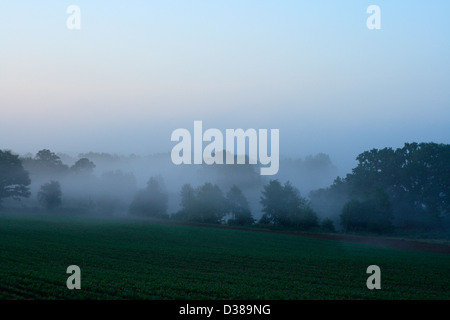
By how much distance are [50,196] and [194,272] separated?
81.9 meters

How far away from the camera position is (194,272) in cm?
2503

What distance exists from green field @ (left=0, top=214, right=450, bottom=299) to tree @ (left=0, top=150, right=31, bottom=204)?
66418 millimetres

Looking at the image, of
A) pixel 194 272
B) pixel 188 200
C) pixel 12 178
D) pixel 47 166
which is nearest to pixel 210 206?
pixel 188 200

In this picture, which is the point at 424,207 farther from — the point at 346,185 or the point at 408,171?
the point at 346,185

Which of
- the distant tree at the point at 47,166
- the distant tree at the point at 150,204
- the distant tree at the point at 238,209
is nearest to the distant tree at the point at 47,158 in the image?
the distant tree at the point at 47,166

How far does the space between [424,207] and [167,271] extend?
79.3m

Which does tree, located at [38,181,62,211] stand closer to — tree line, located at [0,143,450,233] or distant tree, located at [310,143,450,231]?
tree line, located at [0,143,450,233]

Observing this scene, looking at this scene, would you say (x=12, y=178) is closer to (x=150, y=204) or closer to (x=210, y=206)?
(x=150, y=204)

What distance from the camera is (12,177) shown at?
100000 millimetres

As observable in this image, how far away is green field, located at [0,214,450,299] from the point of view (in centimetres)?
1839

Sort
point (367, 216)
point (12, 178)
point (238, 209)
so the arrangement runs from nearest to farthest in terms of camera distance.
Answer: point (367, 216) < point (238, 209) < point (12, 178)

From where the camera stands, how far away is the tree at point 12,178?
98.9 meters
